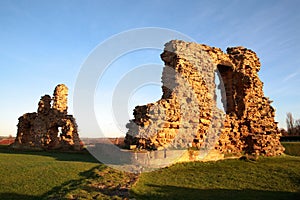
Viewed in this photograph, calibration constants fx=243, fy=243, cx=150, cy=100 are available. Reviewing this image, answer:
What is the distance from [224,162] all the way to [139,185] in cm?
488

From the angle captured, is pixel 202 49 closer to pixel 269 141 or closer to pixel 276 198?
pixel 269 141

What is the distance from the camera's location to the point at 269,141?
12266 mm

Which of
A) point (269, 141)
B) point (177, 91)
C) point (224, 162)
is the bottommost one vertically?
point (224, 162)

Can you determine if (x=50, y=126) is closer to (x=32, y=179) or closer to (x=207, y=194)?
(x=32, y=179)

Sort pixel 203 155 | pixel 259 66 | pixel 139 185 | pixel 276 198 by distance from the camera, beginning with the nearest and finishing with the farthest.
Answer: pixel 276 198
pixel 139 185
pixel 203 155
pixel 259 66

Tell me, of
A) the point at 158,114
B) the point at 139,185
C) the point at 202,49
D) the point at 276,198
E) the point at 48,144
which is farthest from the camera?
the point at 48,144

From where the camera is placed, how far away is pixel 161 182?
22.8 ft

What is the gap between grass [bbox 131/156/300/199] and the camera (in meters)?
6.03

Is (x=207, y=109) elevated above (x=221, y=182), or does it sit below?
above

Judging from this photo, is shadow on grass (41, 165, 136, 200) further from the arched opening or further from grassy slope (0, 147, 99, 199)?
the arched opening

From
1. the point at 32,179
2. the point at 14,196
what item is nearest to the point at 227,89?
the point at 32,179

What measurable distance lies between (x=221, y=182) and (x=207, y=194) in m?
1.29

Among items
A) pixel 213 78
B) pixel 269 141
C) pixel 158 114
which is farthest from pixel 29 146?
pixel 269 141

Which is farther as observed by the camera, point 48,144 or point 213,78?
point 48,144
